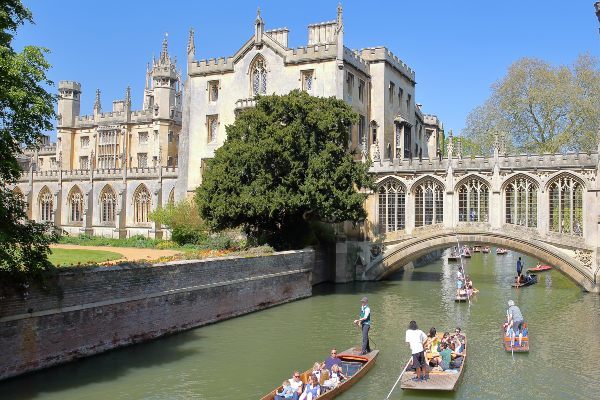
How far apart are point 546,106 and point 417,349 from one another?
31194 mm

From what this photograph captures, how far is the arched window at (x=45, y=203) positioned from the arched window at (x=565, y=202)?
149 ft

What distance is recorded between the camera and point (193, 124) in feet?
148

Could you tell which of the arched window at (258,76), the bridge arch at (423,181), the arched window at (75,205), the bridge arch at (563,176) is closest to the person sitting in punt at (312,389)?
the bridge arch at (563,176)

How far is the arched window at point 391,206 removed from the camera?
37031 mm

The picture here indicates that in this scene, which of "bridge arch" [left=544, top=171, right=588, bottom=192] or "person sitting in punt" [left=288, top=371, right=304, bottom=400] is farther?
"bridge arch" [left=544, top=171, right=588, bottom=192]

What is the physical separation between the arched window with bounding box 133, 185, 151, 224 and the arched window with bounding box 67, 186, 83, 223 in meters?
7.39

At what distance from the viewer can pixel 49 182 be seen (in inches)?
2334

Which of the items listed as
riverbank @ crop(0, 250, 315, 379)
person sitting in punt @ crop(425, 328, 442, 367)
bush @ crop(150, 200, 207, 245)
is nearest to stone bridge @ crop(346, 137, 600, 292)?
bush @ crop(150, 200, 207, 245)

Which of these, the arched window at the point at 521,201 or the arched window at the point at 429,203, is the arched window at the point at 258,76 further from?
the arched window at the point at 521,201

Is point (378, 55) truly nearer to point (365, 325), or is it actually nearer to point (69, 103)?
point (365, 325)

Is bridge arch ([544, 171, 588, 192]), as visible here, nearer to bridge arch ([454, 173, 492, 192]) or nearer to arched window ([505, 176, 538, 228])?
arched window ([505, 176, 538, 228])

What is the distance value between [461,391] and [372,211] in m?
22.5

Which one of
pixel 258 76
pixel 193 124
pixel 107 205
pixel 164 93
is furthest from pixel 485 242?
pixel 164 93

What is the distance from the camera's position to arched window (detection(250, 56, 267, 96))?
4250 cm
